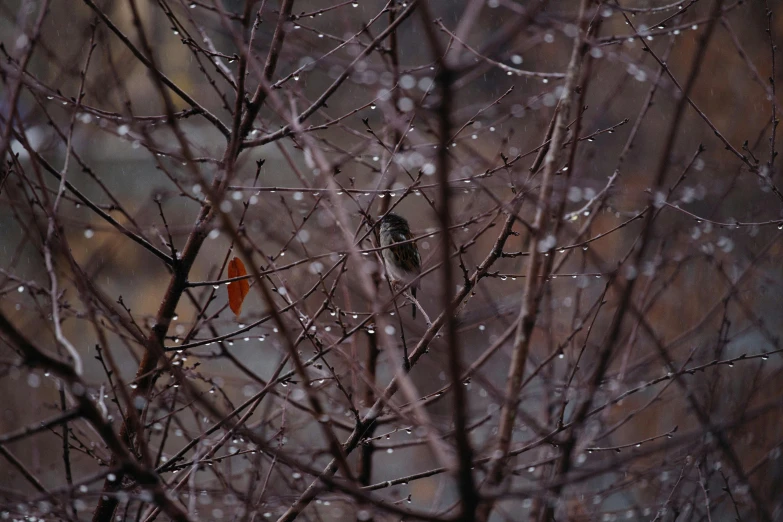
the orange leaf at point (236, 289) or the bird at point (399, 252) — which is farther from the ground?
the bird at point (399, 252)

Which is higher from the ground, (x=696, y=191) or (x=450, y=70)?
(x=696, y=191)

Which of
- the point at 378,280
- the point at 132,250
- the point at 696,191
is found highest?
the point at 132,250

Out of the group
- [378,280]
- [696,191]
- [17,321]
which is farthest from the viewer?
[17,321]

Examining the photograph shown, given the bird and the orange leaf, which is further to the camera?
the bird

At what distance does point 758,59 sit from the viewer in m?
4.05

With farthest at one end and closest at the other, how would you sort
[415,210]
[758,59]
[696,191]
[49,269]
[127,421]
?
[415,210] → [758,59] → [696,191] → [127,421] → [49,269]

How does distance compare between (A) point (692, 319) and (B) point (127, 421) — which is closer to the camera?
(B) point (127, 421)

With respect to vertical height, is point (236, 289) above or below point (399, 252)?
below

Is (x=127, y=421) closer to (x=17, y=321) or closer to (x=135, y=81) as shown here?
(x=17, y=321)

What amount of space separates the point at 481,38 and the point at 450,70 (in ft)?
12.4

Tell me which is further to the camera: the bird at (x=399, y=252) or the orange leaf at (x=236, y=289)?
the bird at (x=399, y=252)

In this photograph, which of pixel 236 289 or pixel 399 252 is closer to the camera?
pixel 236 289

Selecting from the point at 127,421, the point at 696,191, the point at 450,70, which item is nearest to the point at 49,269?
the point at 127,421

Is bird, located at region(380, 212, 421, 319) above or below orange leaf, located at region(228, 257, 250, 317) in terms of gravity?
above
